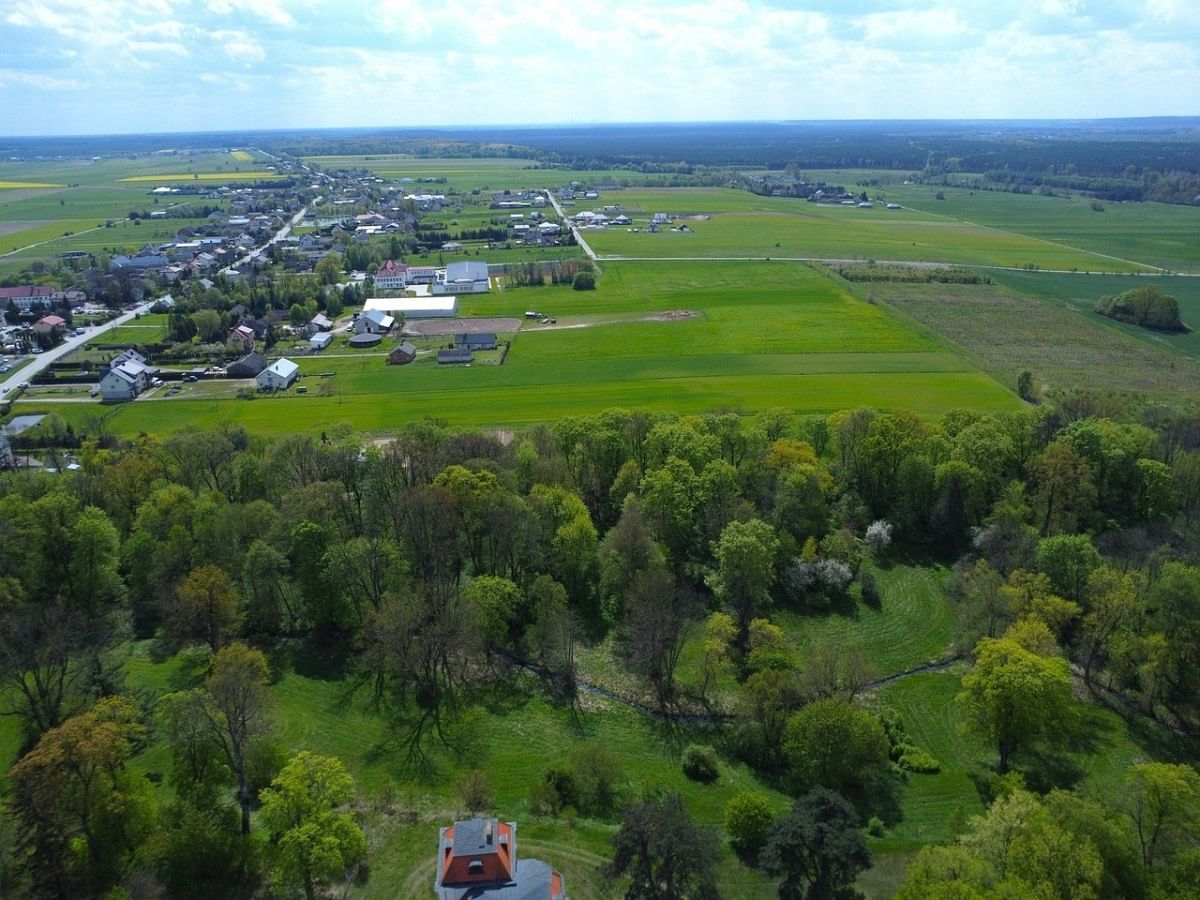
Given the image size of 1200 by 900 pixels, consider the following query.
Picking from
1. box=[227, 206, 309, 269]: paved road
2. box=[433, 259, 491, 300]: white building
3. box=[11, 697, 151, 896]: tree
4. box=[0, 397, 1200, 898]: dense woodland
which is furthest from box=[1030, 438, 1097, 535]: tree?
box=[227, 206, 309, 269]: paved road

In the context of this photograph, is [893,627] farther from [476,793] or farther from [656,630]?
[476,793]

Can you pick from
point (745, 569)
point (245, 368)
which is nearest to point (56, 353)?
point (245, 368)

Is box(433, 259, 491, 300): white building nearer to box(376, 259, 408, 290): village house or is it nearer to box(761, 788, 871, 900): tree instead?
box(376, 259, 408, 290): village house

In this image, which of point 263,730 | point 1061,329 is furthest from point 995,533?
point 1061,329

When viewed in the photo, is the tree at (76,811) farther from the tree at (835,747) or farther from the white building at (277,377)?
the white building at (277,377)

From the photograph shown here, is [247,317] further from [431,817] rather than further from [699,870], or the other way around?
[699,870]

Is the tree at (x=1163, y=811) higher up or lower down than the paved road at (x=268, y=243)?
lower down

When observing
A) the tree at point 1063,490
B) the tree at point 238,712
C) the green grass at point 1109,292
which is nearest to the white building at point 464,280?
the green grass at point 1109,292
